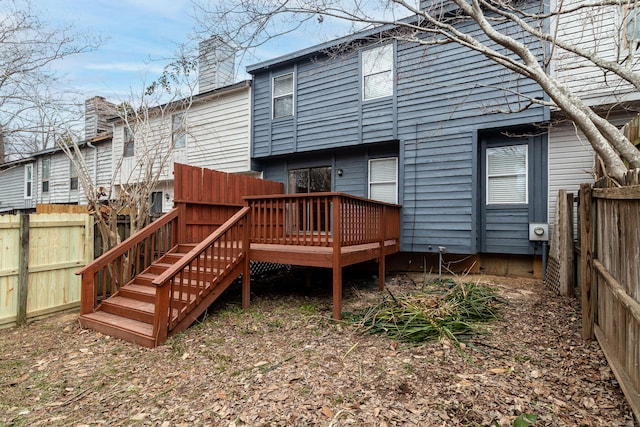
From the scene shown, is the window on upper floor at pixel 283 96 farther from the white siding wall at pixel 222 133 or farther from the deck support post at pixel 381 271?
the deck support post at pixel 381 271

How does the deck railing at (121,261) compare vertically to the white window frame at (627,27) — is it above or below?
below

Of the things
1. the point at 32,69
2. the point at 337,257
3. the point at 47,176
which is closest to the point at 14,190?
the point at 47,176

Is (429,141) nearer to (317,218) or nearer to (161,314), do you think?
(317,218)

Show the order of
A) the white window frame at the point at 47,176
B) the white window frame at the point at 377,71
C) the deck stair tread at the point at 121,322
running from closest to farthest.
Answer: the deck stair tread at the point at 121,322 → the white window frame at the point at 377,71 → the white window frame at the point at 47,176

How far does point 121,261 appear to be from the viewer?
201 inches

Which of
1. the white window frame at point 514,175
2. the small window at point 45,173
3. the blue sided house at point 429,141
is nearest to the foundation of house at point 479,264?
the blue sided house at point 429,141

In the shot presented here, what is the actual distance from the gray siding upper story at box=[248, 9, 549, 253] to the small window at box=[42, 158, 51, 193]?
13.0 m

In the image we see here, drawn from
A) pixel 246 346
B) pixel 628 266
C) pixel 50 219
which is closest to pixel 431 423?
pixel 628 266

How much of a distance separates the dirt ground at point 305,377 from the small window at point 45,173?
46.7 ft

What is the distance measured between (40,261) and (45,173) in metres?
14.0

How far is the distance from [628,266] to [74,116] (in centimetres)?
919

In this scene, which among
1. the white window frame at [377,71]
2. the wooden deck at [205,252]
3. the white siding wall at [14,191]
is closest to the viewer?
the wooden deck at [205,252]

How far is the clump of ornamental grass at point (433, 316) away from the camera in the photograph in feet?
11.9

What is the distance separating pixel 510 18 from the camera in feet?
Result: 13.4
